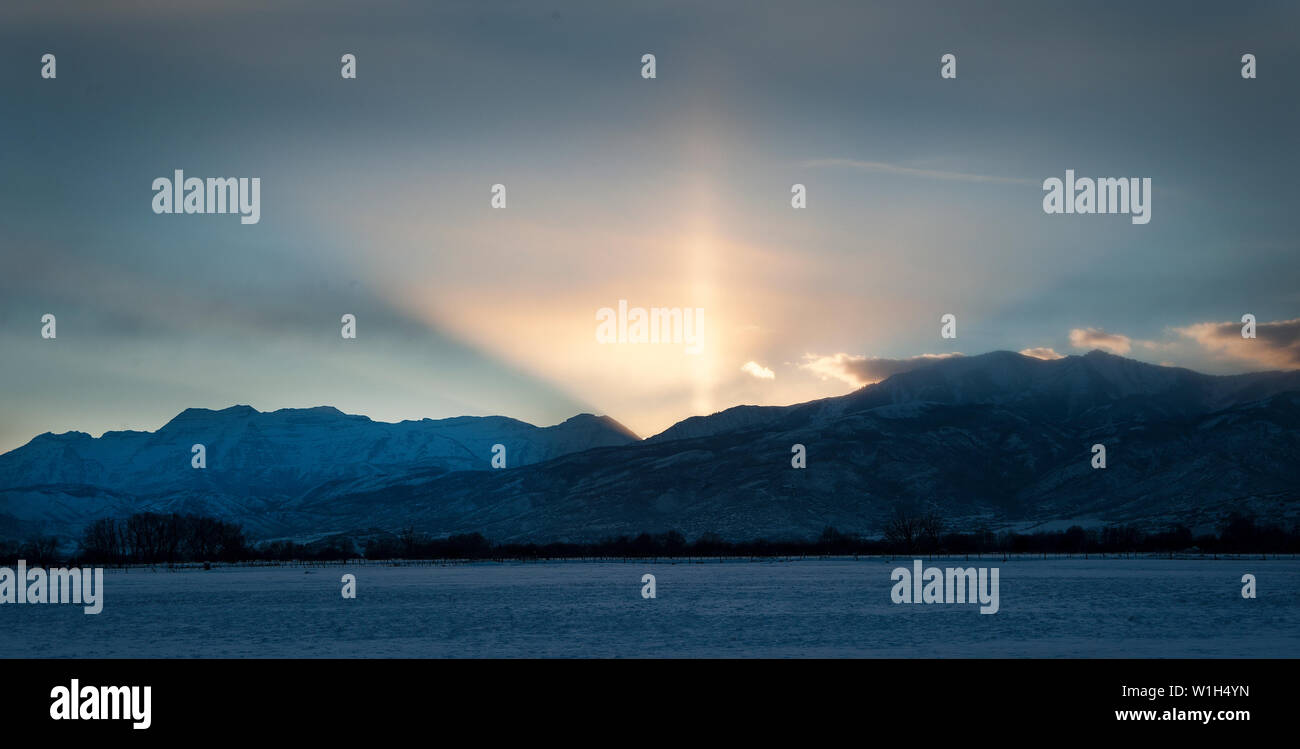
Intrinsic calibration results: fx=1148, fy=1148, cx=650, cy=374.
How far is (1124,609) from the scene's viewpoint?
105m

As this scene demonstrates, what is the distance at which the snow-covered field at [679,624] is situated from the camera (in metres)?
71.7

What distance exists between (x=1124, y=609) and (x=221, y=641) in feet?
256

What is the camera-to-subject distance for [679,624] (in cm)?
9238

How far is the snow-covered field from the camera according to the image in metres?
71.7
